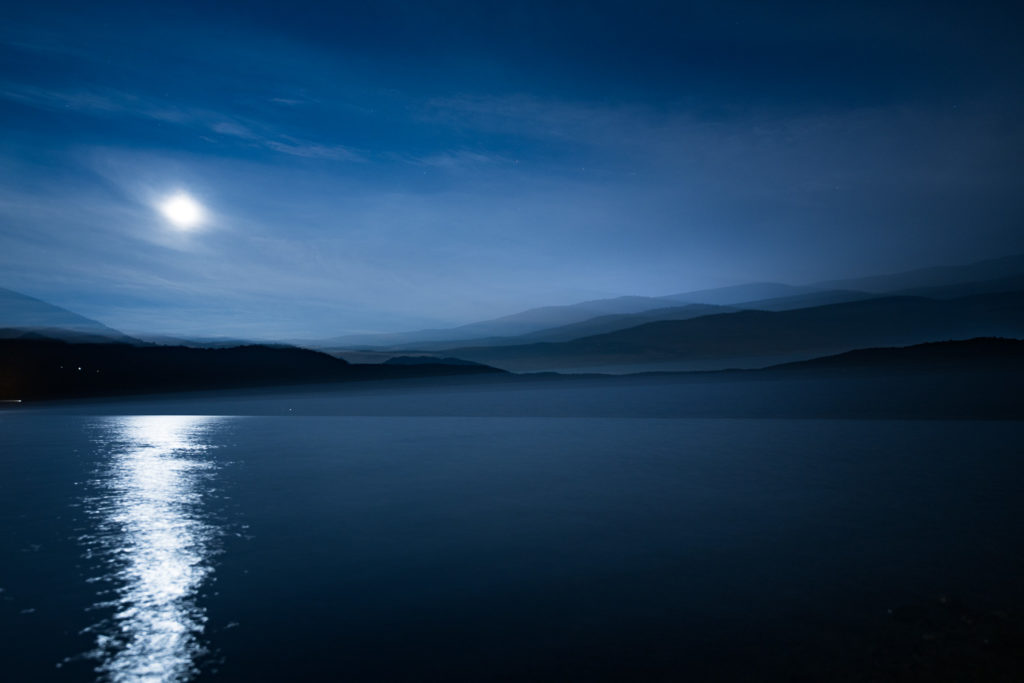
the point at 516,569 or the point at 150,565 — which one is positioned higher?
the point at 150,565

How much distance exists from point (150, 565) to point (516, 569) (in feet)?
14.0

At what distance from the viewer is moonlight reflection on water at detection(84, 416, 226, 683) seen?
4.55 metres

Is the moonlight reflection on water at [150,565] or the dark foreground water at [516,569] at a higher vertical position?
the moonlight reflection on water at [150,565]

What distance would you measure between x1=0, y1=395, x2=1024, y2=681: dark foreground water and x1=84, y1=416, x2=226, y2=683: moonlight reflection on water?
1.4 inches

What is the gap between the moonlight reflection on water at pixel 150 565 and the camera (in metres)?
4.55

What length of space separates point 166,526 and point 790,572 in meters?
8.43

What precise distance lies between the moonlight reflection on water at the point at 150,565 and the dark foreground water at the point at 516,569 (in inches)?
1.4

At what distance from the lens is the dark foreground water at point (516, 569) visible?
4457mm

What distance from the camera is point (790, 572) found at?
6234mm

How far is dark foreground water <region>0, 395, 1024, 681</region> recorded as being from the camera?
14.6ft

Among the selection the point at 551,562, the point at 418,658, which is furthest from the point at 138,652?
the point at 551,562

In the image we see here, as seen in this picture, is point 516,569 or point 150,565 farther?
point 150,565

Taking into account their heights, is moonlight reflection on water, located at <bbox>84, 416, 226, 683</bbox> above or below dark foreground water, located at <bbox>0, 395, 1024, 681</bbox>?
above

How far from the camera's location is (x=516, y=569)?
6.48m
